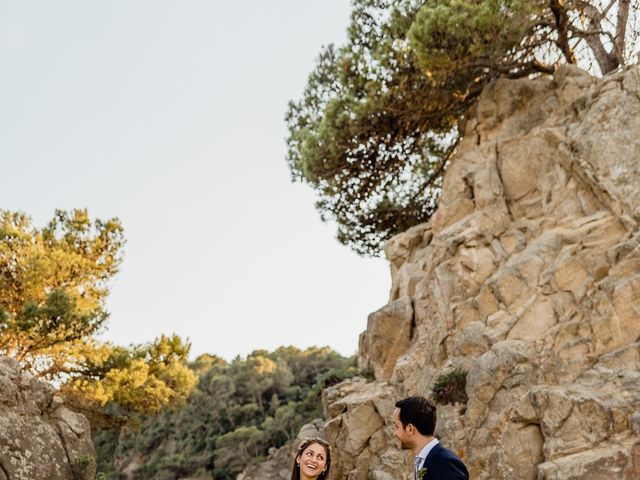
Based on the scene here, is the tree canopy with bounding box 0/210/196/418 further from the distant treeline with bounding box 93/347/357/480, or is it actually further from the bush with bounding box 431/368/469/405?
the distant treeline with bounding box 93/347/357/480

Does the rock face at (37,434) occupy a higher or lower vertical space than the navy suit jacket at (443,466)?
higher

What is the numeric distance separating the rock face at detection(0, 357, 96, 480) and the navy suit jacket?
1273 cm

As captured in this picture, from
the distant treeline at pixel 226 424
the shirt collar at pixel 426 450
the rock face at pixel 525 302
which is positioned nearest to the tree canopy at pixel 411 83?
the rock face at pixel 525 302

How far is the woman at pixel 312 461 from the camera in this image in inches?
167

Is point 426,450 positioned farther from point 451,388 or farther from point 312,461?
point 451,388

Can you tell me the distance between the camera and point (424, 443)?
360cm

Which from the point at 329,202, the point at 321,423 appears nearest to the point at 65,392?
the point at 321,423

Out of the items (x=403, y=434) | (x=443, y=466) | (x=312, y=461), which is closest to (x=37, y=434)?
(x=312, y=461)

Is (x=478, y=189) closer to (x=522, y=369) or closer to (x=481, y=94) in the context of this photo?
(x=481, y=94)

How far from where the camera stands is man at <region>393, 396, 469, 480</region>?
3.34 metres

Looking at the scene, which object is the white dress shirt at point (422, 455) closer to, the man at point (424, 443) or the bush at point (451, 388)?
the man at point (424, 443)

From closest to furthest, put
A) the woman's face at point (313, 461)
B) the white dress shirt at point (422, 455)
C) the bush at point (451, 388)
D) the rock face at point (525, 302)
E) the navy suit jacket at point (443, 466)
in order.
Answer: the navy suit jacket at point (443, 466) → the white dress shirt at point (422, 455) → the woman's face at point (313, 461) → the rock face at point (525, 302) → the bush at point (451, 388)

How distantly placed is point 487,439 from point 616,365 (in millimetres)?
2896

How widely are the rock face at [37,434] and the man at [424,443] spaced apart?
1250cm
